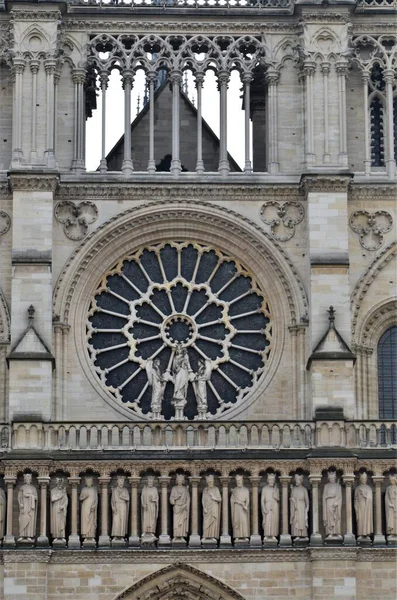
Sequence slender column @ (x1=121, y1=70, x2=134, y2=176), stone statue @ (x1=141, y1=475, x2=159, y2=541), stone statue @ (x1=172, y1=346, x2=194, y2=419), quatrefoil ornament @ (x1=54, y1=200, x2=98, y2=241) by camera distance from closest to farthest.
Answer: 1. stone statue @ (x1=141, y1=475, x2=159, y2=541)
2. stone statue @ (x1=172, y1=346, x2=194, y2=419)
3. quatrefoil ornament @ (x1=54, y1=200, x2=98, y2=241)
4. slender column @ (x1=121, y1=70, x2=134, y2=176)

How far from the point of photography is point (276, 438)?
3238 cm

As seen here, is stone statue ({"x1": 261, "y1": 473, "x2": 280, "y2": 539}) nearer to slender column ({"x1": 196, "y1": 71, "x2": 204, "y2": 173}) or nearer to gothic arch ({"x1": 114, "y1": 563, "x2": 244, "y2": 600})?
gothic arch ({"x1": 114, "y1": 563, "x2": 244, "y2": 600})

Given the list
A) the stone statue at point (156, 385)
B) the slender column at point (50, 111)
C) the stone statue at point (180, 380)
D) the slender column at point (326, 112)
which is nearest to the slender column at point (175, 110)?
the slender column at point (50, 111)

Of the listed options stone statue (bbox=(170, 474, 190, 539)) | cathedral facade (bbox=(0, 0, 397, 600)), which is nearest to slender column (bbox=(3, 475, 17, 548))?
cathedral facade (bbox=(0, 0, 397, 600))

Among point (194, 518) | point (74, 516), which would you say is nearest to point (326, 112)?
point (194, 518)

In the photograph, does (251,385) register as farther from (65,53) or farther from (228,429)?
(65,53)

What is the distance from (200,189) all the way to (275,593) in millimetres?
6526

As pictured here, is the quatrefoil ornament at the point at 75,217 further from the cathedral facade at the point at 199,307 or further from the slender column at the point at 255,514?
the slender column at the point at 255,514

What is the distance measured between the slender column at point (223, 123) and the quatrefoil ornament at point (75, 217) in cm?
214

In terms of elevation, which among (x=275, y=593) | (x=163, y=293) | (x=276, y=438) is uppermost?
(x=163, y=293)

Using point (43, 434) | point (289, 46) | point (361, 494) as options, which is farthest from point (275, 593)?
point (289, 46)

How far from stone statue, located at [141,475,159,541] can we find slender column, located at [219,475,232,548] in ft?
3.21

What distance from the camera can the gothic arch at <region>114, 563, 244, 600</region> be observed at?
31719 mm

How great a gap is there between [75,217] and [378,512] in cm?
661
